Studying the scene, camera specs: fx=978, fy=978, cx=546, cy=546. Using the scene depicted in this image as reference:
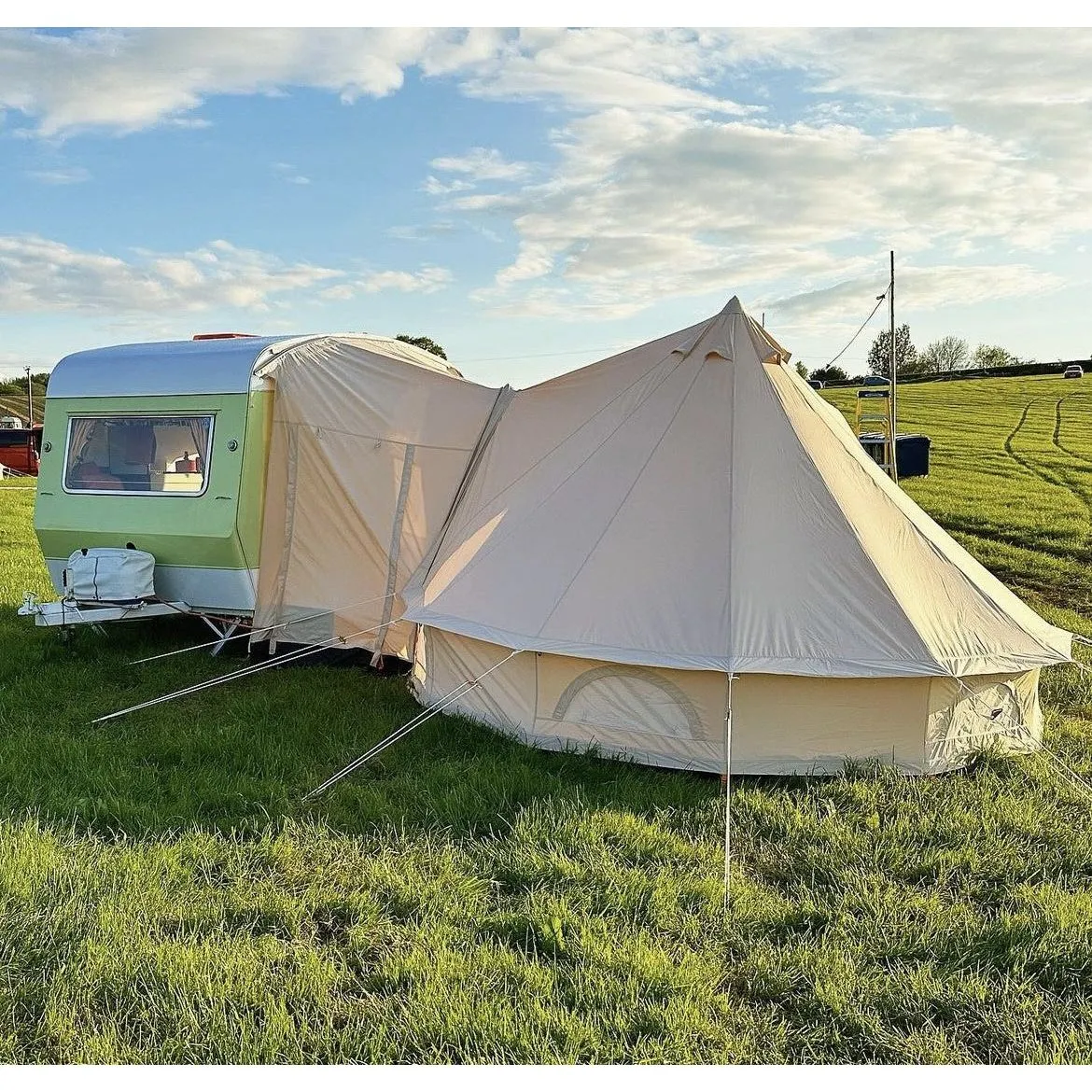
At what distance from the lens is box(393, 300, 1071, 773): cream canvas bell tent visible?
17.1ft

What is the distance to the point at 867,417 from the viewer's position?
32188 mm

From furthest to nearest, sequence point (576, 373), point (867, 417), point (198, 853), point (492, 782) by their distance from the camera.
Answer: point (867, 417) < point (576, 373) < point (492, 782) < point (198, 853)

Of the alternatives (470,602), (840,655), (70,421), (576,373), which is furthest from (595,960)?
(70,421)

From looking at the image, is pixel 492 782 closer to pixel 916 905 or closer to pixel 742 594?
pixel 742 594

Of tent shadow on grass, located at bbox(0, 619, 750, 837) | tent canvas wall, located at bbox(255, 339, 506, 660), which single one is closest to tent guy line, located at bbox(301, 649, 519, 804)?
tent shadow on grass, located at bbox(0, 619, 750, 837)

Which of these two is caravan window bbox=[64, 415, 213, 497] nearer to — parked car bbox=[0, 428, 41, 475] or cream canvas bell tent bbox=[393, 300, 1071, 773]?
cream canvas bell tent bbox=[393, 300, 1071, 773]

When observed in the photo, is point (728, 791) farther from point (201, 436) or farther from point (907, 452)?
point (907, 452)

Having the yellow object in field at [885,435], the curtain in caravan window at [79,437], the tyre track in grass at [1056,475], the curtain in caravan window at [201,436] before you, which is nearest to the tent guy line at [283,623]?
the curtain in caravan window at [201,436]

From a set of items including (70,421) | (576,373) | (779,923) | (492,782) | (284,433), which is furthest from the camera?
(70,421)

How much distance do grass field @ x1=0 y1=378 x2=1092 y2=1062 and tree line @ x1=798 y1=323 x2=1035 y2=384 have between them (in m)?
52.5

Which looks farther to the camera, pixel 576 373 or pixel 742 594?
pixel 576 373

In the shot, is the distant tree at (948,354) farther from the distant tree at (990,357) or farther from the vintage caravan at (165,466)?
the vintage caravan at (165,466)

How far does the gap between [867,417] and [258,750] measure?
97.7 ft

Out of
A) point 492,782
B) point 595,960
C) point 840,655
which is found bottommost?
point 595,960
